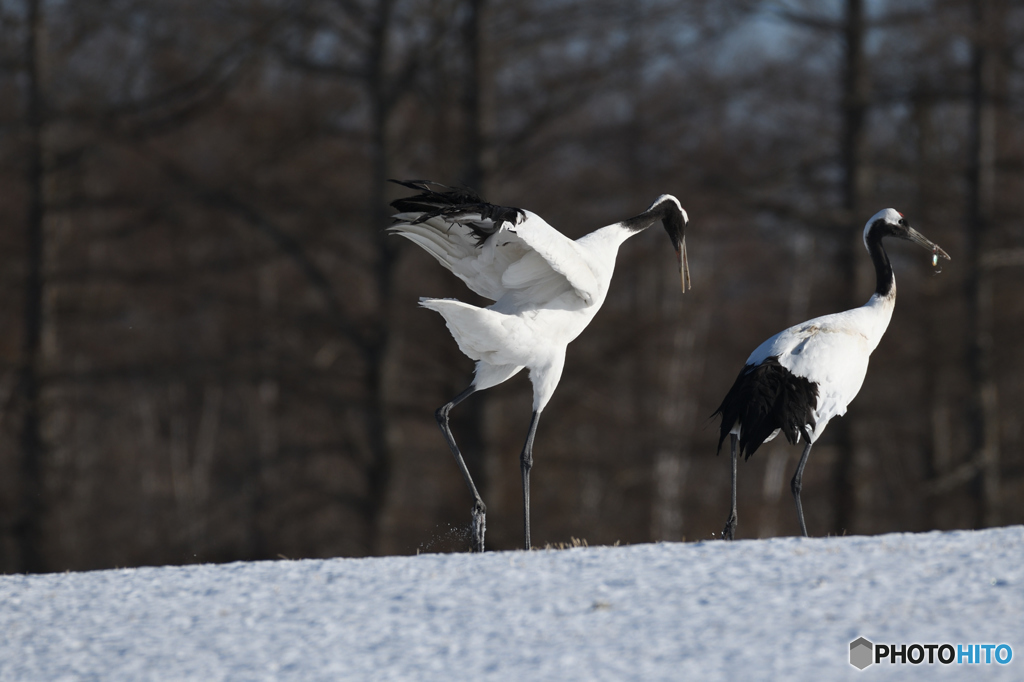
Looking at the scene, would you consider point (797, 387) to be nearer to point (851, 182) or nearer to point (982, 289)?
point (851, 182)

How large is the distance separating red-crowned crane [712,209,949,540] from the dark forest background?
30.0 ft

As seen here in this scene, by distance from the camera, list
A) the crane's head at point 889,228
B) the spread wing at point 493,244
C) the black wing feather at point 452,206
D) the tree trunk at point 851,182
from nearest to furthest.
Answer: the black wing feather at point 452,206
the spread wing at point 493,244
the crane's head at point 889,228
the tree trunk at point 851,182

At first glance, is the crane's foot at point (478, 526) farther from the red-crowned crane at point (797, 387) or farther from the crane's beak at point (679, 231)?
the crane's beak at point (679, 231)

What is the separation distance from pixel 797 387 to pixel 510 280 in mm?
2165

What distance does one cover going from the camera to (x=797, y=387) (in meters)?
8.09

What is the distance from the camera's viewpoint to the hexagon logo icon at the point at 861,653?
4657 mm

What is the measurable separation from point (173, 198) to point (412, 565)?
14.1 metres

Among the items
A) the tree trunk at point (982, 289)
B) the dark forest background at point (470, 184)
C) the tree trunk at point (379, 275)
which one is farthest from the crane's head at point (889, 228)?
the tree trunk at point (982, 289)

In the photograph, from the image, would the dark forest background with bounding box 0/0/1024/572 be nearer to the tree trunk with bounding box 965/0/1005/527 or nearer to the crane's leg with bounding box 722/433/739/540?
the tree trunk with bounding box 965/0/1005/527

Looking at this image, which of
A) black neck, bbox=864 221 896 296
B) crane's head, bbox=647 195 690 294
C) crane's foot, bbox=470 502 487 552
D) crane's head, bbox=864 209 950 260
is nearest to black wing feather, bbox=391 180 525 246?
crane's foot, bbox=470 502 487 552

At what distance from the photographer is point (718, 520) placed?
22.0 meters

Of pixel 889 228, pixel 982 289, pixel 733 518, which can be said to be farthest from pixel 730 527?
pixel 982 289

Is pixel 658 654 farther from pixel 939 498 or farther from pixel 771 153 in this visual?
pixel 771 153

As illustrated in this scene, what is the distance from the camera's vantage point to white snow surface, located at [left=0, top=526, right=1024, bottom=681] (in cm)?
485
